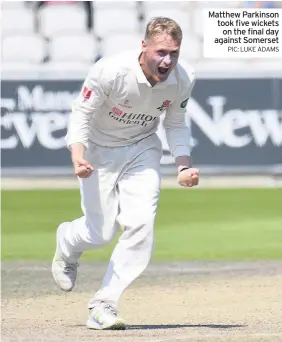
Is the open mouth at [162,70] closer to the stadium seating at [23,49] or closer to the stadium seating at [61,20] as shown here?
Result: the stadium seating at [23,49]

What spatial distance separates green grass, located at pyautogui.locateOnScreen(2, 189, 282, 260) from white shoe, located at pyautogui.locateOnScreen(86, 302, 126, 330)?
13.7 ft

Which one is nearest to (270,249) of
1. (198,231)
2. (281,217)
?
(198,231)

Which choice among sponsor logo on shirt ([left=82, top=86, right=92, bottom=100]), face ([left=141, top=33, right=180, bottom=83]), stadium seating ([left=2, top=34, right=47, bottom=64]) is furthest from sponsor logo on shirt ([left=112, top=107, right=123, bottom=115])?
stadium seating ([left=2, top=34, right=47, bottom=64])

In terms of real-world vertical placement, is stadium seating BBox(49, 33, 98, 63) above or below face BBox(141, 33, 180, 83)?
below

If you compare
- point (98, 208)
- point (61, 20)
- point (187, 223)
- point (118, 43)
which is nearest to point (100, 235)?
point (98, 208)

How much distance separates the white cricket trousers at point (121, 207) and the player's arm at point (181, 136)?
0.12 meters

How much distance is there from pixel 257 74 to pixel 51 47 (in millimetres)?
4055

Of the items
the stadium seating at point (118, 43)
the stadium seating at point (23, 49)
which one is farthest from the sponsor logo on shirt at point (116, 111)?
the stadium seating at point (23, 49)

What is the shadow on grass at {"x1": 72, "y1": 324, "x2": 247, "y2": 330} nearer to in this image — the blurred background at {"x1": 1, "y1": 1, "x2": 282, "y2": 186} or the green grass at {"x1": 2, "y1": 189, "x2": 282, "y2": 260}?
the green grass at {"x1": 2, "y1": 189, "x2": 282, "y2": 260}

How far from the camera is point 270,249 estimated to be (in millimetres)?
11273

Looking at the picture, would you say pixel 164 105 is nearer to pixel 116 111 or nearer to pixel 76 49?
pixel 116 111

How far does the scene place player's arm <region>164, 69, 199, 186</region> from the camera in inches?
264

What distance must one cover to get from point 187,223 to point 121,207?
635cm

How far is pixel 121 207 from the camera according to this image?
268 inches
